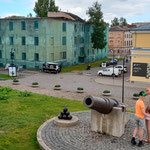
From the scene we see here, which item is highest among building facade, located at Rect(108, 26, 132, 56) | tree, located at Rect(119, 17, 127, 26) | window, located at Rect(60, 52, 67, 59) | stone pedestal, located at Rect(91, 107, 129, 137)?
tree, located at Rect(119, 17, 127, 26)

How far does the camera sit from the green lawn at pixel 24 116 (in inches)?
478

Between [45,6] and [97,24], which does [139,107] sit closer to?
[97,24]

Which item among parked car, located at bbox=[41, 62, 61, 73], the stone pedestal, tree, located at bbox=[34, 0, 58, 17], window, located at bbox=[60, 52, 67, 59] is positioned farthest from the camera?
tree, located at bbox=[34, 0, 58, 17]

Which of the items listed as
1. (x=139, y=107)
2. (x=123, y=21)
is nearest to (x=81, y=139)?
(x=139, y=107)

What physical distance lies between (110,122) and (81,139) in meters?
1.74

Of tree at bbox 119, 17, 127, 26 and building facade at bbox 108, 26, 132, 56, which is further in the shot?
tree at bbox 119, 17, 127, 26

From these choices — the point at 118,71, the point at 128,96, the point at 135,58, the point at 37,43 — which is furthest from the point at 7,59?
the point at 128,96

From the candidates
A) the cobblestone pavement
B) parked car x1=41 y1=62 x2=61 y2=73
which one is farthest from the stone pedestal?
parked car x1=41 y1=62 x2=61 y2=73

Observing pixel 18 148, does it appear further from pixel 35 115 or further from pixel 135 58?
pixel 135 58

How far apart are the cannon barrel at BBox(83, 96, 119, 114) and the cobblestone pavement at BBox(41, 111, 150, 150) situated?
1.44 meters

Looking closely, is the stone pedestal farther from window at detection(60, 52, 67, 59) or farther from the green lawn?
window at detection(60, 52, 67, 59)

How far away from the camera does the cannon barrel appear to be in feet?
36.8

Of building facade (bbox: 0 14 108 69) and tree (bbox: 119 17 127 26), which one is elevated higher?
tree (bbox: 119 17 127 26)

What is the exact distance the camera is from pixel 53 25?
4412 centimetres
